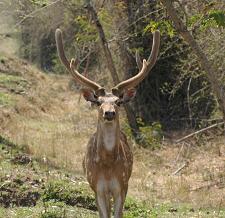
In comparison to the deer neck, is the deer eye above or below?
above

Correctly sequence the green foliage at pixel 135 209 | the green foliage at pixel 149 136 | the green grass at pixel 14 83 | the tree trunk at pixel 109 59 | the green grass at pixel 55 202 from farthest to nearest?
the green grass at pixel 14 83
the tree trunk at pixel 109 59
the green foliage at pixel 149 136
the green foliage at pixel 135 209
the green grass at pixel 55 202

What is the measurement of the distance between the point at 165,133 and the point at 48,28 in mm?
15840

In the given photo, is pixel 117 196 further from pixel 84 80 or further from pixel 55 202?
pixel 55 202

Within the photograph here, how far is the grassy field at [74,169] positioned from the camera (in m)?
10.2

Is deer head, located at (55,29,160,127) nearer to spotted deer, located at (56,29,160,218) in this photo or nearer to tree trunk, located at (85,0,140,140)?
spotted deer, located at (56,29,160,218)

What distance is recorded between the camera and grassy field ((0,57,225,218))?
10234 mm

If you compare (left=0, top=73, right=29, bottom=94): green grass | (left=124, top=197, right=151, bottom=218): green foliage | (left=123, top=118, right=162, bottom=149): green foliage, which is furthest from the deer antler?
(left=0, top=73, right=29, bottom=94): green grass

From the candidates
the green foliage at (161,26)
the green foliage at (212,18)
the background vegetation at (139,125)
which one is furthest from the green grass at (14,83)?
the green foliage at (212,18)

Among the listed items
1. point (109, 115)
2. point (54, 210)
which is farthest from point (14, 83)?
point (109, 115)

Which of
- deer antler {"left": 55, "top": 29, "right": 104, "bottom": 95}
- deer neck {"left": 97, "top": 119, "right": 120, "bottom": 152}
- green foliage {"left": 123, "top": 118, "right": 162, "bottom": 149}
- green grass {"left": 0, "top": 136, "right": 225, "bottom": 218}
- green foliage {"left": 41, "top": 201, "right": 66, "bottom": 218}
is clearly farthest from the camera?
green foliage {"left": 123, "top": 118, "right": 162, "bottom": 149}

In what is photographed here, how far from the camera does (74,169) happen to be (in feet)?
43.7

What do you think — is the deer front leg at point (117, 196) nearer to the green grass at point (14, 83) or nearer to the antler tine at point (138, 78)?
the antler tine at point (138, 78)

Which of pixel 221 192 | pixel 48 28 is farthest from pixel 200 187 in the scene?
pixel 48 28

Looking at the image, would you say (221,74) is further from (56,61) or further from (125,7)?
(56,61)
